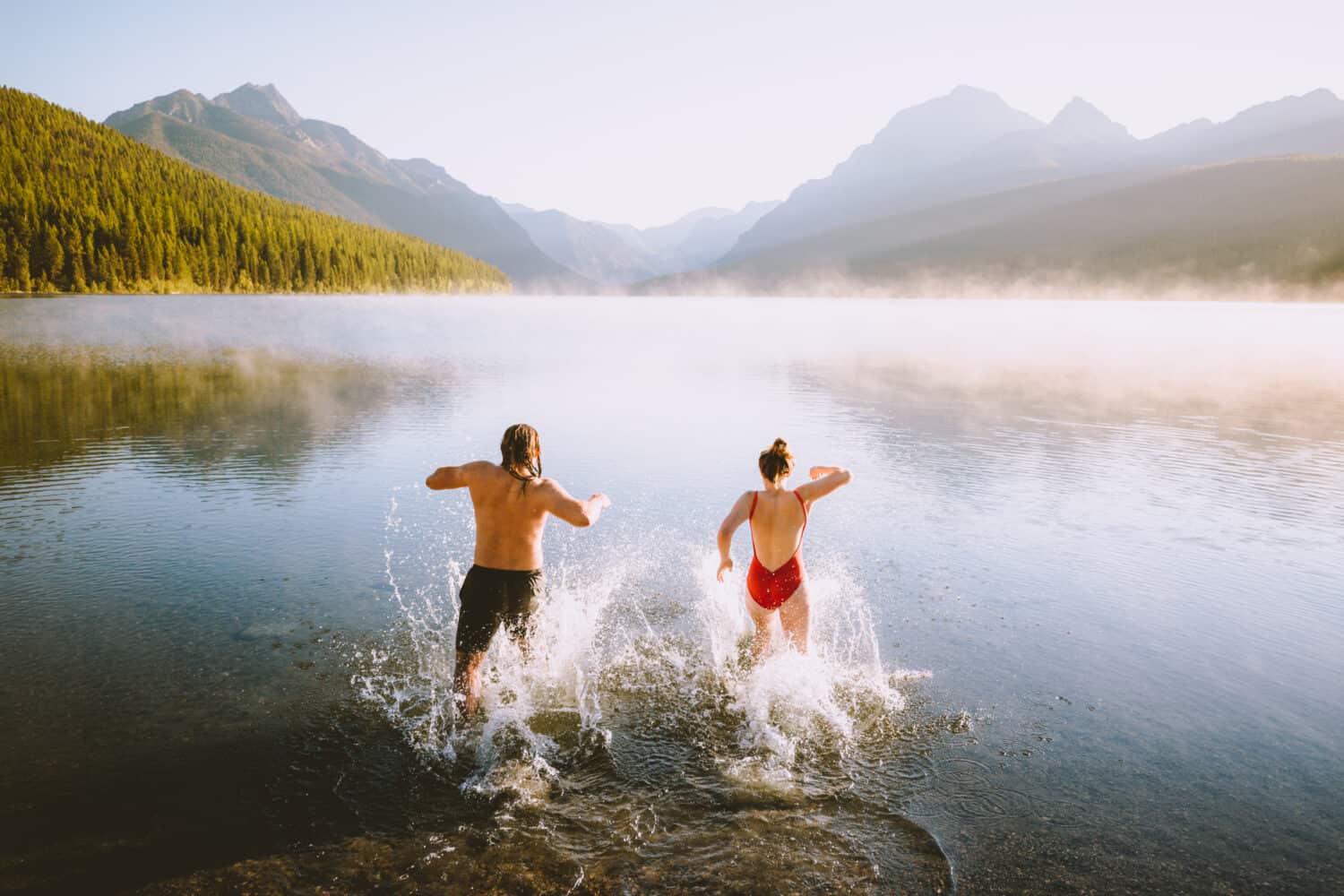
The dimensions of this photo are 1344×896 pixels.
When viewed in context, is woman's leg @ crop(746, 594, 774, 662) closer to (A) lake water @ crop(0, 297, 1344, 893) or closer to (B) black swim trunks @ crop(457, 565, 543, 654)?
(A) lake water @ crop(0, 297, 1344, 893)

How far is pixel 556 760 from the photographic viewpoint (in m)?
6.52

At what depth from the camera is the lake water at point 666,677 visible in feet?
17.7

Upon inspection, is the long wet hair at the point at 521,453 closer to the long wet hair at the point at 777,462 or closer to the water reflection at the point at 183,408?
the long wet hair at the point at 777,462

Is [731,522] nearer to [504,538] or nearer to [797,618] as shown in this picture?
[797,618]

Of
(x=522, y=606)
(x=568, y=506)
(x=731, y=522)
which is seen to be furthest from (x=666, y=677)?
(x=568, y=506)

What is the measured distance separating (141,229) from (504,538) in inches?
4764

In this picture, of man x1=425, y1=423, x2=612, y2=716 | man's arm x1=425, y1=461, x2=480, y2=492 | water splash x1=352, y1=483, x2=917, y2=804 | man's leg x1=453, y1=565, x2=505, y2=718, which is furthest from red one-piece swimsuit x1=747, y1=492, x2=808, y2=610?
man's arm x1=425, y1=461, x2=480, y2=492

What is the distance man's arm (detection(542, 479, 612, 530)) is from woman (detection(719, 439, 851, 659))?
54.4 inches

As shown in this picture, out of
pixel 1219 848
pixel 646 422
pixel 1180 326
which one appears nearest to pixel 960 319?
pixel 1180 326

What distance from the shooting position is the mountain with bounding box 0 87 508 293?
9212 centimetres

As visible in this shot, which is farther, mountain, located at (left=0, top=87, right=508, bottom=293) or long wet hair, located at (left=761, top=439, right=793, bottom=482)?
mountain, located at (left=0, top=87, right=508, bottom=293)

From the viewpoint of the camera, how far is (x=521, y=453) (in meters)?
6.50

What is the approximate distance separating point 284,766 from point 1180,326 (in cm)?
10230

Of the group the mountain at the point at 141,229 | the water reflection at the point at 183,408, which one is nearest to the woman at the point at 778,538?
the water reflection at the point at 183,408
